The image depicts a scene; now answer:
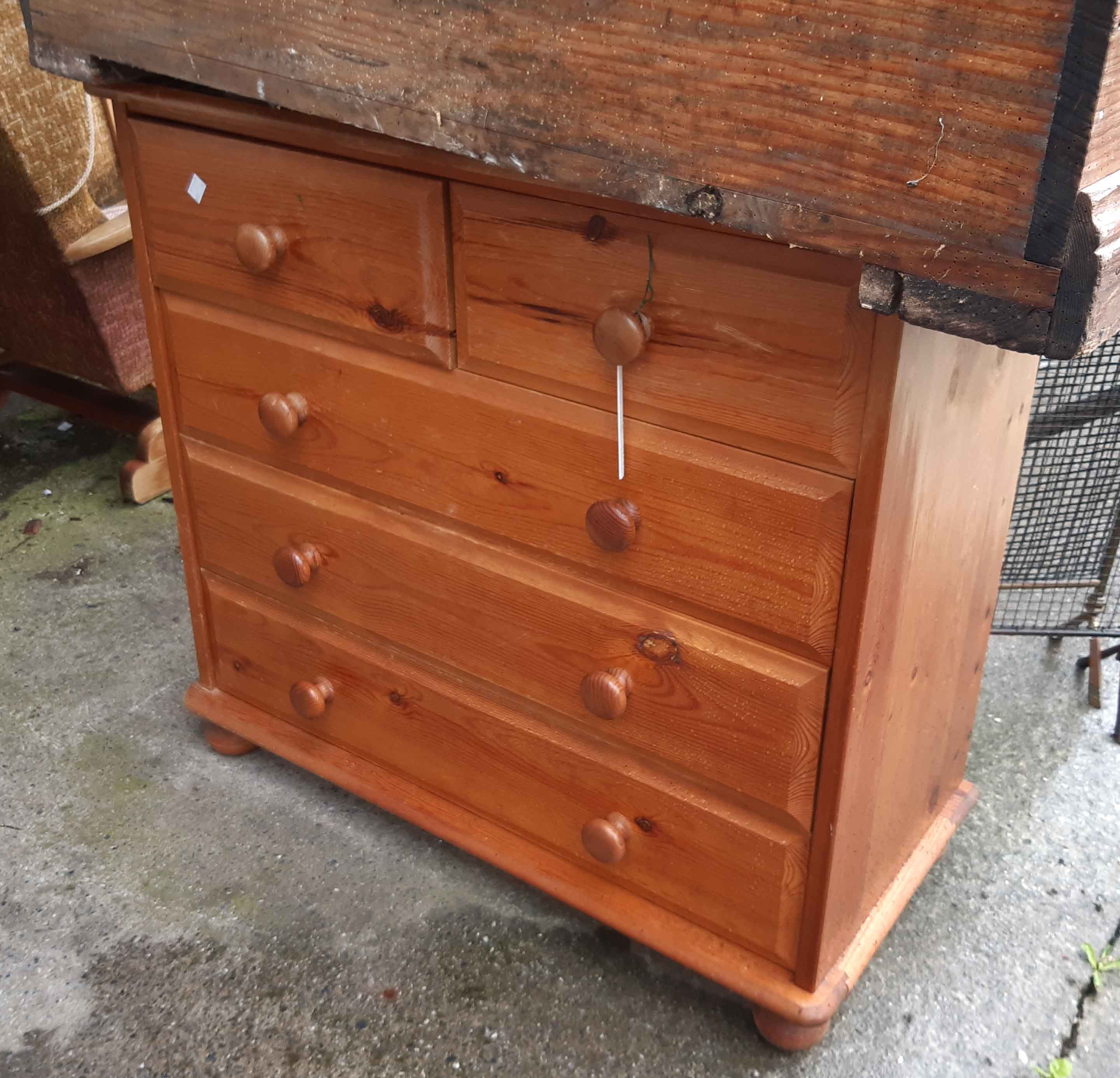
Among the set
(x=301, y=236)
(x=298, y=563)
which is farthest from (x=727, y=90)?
(x=298, y=563)

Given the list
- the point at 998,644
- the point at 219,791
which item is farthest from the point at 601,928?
the point at 998,644

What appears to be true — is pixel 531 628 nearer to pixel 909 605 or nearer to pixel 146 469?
pixel 909 605

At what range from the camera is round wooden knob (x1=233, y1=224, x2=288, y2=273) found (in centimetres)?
119

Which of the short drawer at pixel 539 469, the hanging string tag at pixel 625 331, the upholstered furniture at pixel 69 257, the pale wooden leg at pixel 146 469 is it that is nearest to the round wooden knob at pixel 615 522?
the short drawer at pixel 539 469

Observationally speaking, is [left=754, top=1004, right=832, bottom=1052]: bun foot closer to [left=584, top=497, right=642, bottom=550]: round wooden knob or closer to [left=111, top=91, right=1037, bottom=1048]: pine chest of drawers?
[left=111, top=91, right=1037, bottom=1048]: pine chest of drawers

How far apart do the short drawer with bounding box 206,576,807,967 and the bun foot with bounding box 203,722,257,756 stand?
69 millimetres

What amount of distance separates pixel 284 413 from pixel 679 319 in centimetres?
52

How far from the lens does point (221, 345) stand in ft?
4.39

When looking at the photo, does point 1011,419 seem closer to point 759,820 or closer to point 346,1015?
point 759,820

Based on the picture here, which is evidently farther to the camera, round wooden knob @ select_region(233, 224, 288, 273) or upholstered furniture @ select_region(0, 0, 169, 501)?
upholstered furniture @ select_region(0, 0, 169, 501)

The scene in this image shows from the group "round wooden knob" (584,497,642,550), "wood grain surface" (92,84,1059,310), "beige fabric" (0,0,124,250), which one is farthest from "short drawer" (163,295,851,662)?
"beige fabric" (0,0,124,250)

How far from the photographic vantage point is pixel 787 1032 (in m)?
1.21

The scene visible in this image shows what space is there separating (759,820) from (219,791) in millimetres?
837

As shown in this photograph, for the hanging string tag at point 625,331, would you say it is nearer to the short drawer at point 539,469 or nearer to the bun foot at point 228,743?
the short drawer at point 539,469
